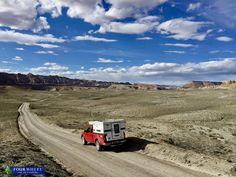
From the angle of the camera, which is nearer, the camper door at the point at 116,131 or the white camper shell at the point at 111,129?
the white camper shell at the point at 111,129

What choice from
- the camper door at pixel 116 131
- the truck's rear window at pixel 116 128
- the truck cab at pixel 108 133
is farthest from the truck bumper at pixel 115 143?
the truck's rear window at pixel 116 128

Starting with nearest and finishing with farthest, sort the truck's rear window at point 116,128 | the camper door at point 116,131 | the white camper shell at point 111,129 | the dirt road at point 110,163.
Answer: the dirt road at point 110,163 → the white camper shell at point 111,129 → the camper door at point 116,131 → the truck's rear window at point 116,128

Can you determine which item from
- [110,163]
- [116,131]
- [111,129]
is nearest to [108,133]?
[111,129]

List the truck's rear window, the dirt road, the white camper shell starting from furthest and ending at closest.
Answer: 1. the truck's rear window
2. the white camper shell
3. the dirt road

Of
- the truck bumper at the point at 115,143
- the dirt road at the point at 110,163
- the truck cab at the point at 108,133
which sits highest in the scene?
the truck cab at the point at 108,133

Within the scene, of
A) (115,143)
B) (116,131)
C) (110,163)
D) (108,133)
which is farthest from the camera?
(116,131)

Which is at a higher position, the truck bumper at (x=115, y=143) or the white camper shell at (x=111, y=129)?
the white camper shell at (x=111, y=129)

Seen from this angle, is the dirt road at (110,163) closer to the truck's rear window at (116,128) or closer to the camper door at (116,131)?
the camper door at (116,131)

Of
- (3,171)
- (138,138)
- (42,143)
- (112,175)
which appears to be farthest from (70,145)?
(3,171)

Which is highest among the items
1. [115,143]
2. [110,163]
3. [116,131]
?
[116,131]

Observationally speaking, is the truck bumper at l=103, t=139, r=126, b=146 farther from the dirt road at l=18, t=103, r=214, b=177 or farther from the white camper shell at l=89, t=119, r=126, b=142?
the dirt road at l=18, t=103, r=214, b=177

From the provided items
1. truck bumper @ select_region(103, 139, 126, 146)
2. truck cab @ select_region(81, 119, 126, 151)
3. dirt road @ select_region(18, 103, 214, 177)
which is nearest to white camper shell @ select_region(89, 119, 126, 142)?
truck cab @ select_region(81, 119, 126, 151)

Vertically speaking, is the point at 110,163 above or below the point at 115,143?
below

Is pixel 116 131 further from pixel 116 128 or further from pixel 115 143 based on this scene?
pixel 115 143
